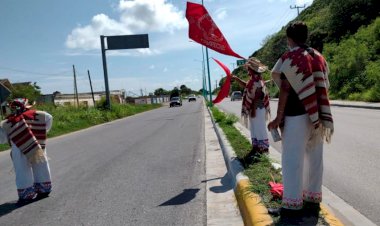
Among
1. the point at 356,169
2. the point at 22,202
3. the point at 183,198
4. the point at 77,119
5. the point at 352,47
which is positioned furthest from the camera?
Answer: the point at 352,47

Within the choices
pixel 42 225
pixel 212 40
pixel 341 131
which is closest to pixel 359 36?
pixel 341 131

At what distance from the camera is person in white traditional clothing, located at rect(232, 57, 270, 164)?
7.68m

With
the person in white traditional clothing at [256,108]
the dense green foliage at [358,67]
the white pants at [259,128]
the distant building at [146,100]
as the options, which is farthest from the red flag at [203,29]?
the distant building at [146,100]

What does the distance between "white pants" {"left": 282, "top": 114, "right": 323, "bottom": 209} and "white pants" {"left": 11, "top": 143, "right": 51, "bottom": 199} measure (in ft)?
13.7

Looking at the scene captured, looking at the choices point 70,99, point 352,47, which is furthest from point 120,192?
point 70,99

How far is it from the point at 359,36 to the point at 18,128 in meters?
36.6

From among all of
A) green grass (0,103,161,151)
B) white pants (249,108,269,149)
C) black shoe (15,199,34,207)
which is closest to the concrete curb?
white pants (249,108,269,149)

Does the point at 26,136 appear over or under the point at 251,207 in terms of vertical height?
over

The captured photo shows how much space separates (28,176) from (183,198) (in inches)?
97.6

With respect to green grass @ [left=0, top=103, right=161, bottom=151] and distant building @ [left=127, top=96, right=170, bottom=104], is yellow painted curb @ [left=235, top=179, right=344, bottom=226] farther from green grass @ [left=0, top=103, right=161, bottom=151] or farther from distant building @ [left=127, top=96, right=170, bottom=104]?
distant building @ [left=127, top=96, right=170, bottom=104]

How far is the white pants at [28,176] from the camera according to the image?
6.73 meters

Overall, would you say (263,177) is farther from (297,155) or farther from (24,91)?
(24,91)

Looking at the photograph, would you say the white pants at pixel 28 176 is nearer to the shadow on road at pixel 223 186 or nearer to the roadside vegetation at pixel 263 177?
the shadow on road at pixel 223 186

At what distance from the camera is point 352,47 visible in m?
36.0
